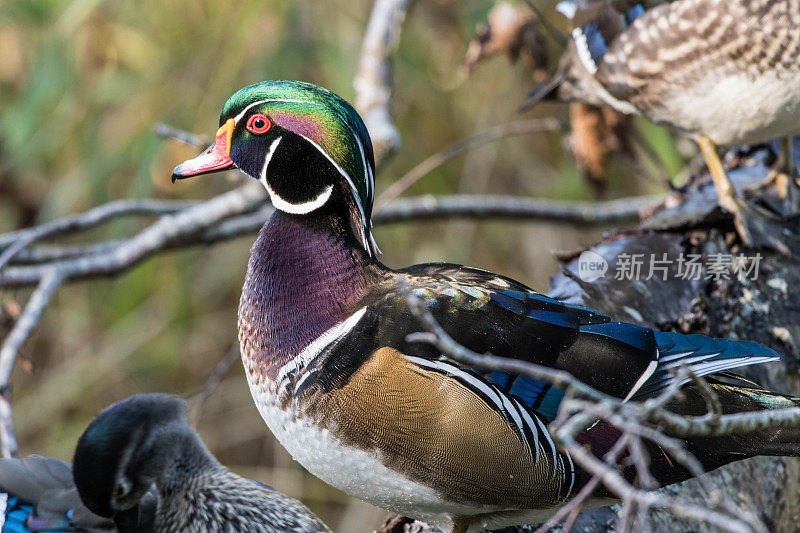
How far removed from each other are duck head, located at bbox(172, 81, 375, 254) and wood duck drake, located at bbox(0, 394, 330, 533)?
2.35 ft

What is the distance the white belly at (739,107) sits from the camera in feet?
7.66

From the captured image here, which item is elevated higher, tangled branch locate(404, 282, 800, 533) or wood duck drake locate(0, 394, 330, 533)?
tangled branch locate(404, 282, 800, 533)

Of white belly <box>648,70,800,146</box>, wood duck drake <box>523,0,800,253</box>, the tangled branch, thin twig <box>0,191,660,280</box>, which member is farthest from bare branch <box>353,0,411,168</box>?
the tangled branch

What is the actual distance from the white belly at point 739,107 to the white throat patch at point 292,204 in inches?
51.8

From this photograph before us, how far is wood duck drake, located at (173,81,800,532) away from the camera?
4.82 feet

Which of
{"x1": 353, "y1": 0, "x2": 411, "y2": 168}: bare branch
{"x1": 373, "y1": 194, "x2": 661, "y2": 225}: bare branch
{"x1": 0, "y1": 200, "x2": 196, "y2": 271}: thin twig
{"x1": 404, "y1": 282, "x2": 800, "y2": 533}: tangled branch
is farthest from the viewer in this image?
{"x1": 373, "y1": 194, "x2": 661, "y2": 225}: bare branch

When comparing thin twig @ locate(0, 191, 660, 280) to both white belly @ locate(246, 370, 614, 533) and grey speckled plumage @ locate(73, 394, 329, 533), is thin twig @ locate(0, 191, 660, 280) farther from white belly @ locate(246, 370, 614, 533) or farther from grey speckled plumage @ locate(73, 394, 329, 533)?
white belly @ locate(246, 370, 614, 533)

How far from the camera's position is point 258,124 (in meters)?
1.61

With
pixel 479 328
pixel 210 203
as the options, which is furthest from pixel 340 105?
pixel 210 203

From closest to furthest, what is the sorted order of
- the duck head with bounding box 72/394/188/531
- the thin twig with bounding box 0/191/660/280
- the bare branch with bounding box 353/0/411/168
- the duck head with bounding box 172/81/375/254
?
the duck head with bounding box 172/81/375/254 < the duck head with bounding box 72/394/188/531 < the thin twig with bounding box 0/191/660/280 < the bare branch with bounding box 353/0/411/168

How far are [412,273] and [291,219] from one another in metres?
0.25

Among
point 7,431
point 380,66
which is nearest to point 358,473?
point 7,431

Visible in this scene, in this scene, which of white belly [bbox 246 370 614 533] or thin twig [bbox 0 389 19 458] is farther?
thin twig [bbox 0 389 19 458]

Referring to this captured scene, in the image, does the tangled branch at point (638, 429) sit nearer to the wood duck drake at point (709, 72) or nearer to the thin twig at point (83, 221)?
the wood duck drake at point (709, 72)
